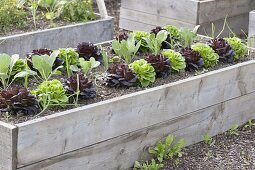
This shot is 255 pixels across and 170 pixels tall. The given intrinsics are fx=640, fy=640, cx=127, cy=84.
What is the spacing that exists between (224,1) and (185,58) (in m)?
2.24

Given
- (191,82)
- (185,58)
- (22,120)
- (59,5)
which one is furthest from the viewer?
(59,5)

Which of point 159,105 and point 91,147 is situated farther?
point 159,105

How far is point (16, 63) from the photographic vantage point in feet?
12.2

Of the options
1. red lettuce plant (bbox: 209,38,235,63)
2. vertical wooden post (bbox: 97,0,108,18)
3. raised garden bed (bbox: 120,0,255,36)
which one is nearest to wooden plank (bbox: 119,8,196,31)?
raised garden bed (bbox: 120,0,255,36)

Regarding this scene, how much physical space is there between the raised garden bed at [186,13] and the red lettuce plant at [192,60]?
6.07 ft

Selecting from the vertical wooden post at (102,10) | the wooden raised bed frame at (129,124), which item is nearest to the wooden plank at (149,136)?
the wooden raised bed frame at (129,124)

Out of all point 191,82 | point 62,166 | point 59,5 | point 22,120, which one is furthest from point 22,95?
point 59,5

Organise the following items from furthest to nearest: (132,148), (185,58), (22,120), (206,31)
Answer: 1. (206,31)
2. (185,58)
3. (132,148)
4. (22,120)

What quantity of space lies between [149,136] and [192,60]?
0.70 metres

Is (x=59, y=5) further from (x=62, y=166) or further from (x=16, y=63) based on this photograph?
(x=62, y=166)

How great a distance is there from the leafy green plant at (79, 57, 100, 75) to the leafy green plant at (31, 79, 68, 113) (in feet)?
1.37

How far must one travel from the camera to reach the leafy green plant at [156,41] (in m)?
4.30

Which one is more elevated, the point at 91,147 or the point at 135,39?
the point at 135,39

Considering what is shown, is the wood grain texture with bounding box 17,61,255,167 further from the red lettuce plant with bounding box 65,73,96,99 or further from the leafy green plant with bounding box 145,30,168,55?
the leafy green plant with bounding box 145,30,168,55
